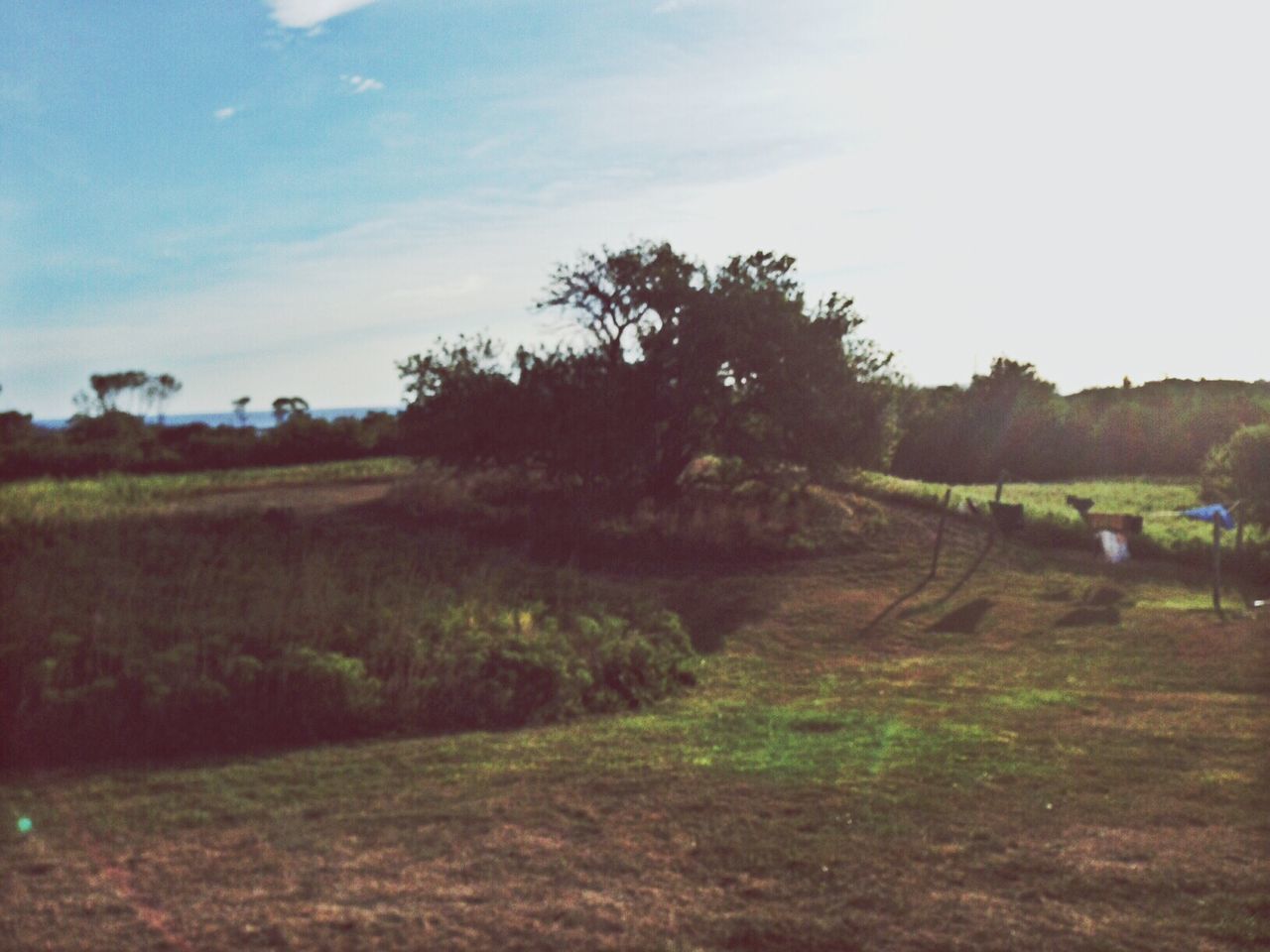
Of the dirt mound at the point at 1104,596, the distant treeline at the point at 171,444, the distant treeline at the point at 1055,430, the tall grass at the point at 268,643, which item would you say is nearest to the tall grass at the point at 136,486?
the tall grass at the point at 268,643

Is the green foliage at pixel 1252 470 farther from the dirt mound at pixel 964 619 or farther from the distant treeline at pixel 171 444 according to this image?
the distant treeline at pixel 171 444

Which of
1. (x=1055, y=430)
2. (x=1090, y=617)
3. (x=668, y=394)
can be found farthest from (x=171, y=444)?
(x=1055, y=430)

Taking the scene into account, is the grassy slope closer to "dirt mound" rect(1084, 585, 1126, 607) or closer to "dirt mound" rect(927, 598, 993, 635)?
"dirt mound" rect(927, 598, 993, 635)

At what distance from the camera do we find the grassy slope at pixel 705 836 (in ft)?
14.8

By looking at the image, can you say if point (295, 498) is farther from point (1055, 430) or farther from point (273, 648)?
point (1055, 430)

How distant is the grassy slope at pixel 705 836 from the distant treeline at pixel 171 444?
5076mm

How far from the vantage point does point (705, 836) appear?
557cm

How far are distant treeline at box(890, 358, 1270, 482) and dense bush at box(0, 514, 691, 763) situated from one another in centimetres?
2652

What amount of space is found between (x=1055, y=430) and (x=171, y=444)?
28.9m

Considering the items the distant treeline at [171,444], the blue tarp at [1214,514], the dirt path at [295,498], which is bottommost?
the blue tarp at [1214,514]

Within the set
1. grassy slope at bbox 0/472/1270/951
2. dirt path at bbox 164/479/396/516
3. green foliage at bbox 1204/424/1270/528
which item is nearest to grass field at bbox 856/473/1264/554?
green foliage at bbox 1204/424/1270/528

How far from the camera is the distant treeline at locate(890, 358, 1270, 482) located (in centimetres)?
3522

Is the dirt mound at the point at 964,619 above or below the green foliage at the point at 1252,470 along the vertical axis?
below

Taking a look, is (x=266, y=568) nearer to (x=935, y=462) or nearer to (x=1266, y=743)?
(x=1266, y=743)
